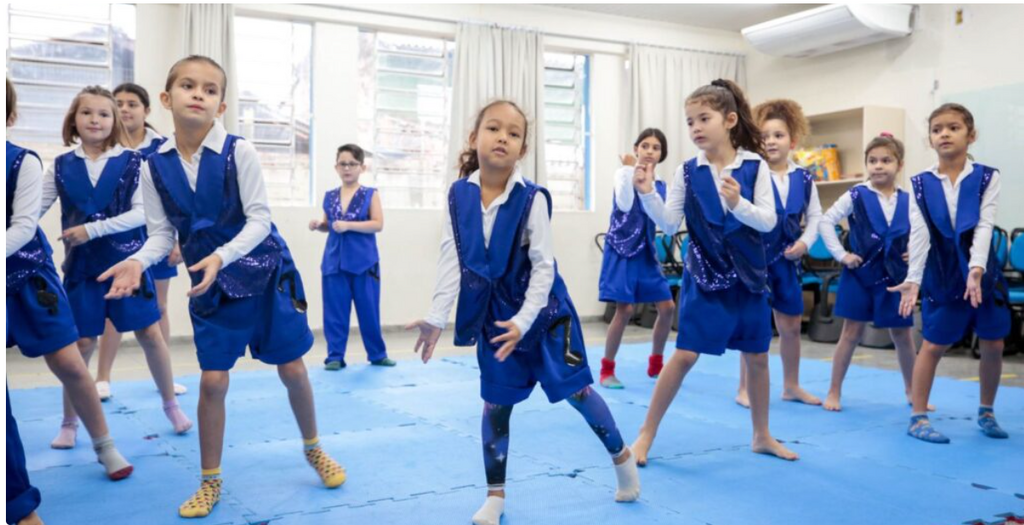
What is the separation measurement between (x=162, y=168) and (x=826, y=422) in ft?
9.44

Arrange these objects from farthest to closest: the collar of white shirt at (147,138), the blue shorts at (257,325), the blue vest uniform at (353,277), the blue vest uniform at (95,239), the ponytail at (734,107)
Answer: the blue vest uniform at (353,277), the collar of white shirt at (147,138), the blue vest uniform at (95,239), the ponytail at (734,107), the blue shorts at (257,325)

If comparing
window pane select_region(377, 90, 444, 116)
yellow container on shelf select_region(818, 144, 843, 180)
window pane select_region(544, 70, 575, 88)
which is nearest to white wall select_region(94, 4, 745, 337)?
window pane select_region(544, 70, 575, 88)

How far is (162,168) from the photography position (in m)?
2.35

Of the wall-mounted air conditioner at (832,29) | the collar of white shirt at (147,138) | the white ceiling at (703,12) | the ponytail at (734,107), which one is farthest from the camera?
the white ceiling at (703,12)

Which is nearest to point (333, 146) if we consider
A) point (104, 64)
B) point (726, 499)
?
point (104, 64)

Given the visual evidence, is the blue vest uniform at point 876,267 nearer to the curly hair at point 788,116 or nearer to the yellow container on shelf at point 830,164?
the curly hair at point 788,116

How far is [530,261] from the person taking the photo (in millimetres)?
2264

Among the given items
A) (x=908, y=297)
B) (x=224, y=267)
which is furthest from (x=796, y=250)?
(x=224, y=267)

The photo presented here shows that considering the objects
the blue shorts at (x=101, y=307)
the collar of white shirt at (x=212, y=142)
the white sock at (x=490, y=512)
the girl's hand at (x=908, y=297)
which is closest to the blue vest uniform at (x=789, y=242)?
the girl's hand at (x=908, y=297)

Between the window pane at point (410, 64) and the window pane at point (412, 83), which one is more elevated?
the window pane at point (410, 64)

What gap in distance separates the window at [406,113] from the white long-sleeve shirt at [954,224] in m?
5.26

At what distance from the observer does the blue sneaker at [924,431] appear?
3262 millimetres

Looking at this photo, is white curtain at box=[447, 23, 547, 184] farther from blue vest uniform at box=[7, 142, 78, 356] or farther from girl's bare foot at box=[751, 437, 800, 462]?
blue vest uniform at box=[7, 142, 78, 356]

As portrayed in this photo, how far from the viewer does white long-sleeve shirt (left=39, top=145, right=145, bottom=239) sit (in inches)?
115
